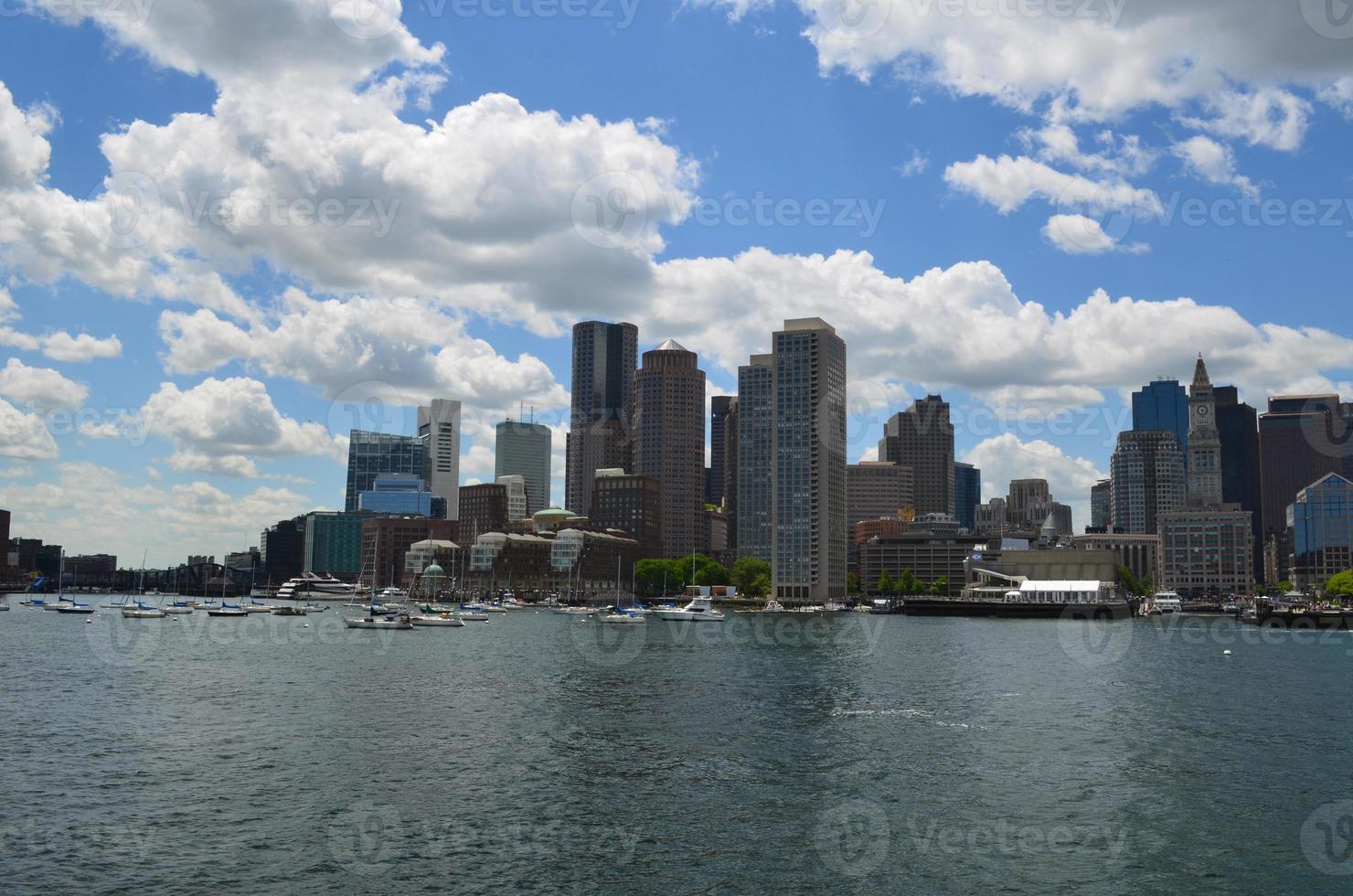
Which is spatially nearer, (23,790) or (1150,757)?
(23,790)

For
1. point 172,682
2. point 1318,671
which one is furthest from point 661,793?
point 1318,671

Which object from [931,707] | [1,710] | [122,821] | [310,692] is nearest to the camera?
[122,821]

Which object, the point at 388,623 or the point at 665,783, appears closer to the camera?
the point at 665,783

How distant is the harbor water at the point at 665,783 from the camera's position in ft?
146

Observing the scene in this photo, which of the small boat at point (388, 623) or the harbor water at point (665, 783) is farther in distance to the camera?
the small boat at point (388, 623)

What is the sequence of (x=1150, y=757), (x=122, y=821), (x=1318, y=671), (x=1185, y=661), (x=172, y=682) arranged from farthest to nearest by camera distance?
(x=1185, y=661)
(x=1318, y=671)
(x=172, y=682)
(x=1150, y=757)
(x=122, y=821)

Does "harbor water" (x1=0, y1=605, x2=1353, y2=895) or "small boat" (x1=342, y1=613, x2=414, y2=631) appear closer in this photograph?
"harbor water" (x1=0, y1=605, x2=1353, y2=895)

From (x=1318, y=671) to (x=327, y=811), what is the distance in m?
121

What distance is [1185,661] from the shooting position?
14138cm

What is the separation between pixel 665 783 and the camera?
5950 centimetres

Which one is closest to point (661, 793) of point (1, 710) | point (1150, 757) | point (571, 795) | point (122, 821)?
point (571, 795)

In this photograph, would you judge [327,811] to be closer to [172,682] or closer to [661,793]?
[661,793]

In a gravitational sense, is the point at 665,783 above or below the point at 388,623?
below

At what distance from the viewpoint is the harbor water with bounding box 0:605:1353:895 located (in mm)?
44531
